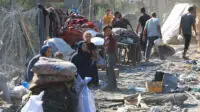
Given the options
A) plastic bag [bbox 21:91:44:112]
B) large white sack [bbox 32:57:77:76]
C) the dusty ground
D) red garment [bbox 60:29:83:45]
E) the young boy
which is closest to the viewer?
plastic bag [bbox 21:91:44:112]

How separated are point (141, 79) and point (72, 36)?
2620 mm

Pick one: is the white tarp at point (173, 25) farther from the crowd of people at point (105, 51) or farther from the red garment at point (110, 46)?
the red garment at point (110, 46)

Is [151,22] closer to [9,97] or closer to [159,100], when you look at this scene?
[159,100]

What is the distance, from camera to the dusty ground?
340 inches

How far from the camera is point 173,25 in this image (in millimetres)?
24016

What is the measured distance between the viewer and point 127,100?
30.0ft

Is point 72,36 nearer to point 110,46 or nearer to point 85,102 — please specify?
point 110,46

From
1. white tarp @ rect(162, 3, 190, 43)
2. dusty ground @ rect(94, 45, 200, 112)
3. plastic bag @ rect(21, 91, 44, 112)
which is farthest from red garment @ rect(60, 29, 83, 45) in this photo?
white tarp @ rect(162, 3, 190, 43)

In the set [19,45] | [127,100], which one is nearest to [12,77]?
[19,45]

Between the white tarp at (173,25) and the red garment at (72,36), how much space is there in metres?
9.66

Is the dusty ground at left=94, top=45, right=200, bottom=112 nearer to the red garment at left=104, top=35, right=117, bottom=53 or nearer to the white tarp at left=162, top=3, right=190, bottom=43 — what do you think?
the red garment at left=104, top=35, right=117, bottom=53

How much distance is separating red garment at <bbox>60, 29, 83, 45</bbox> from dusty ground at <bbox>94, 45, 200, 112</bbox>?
1.48 metres

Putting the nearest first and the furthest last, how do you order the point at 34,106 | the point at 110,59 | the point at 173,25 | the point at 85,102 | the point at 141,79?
the point at 34,106 < the point at 85,102 < the point at 110,59 < the point at 141,79 < the point at 173,25

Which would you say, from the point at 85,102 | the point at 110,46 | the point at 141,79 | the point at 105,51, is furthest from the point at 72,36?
the point at 85,102
